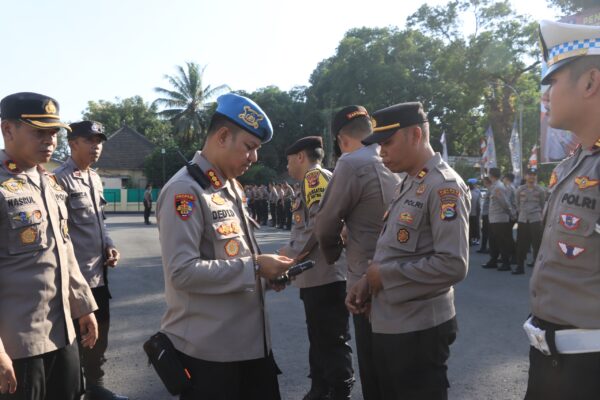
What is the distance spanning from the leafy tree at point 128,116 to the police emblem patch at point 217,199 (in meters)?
66.9

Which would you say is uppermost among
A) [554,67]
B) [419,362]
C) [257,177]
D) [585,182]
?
[554,67]

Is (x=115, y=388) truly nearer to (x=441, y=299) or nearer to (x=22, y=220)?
(x=22, y=220)

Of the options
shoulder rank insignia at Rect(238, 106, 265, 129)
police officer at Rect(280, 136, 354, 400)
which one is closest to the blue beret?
shoulder rank insignia at Rect(238, 106, 265, 129)

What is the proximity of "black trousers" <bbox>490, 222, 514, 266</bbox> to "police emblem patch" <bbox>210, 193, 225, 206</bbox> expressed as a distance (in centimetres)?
1000

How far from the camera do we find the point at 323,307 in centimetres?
444

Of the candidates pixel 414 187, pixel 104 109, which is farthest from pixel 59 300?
pixel 104 109

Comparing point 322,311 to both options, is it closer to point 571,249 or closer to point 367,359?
point 367,359

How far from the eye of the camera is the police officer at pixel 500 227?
37.3 ft

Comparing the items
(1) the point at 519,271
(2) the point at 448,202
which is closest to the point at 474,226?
(1) the point at 519,271

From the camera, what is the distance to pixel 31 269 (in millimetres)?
2684

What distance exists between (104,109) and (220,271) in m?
73.3

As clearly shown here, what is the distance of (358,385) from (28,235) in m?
3.11

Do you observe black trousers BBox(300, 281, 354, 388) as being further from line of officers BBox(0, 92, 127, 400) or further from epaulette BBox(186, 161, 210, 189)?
epaulette BBox(186, 161, 210, 189)

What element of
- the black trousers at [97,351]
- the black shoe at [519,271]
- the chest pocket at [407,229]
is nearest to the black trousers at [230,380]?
the chest pocket at [407,229]
